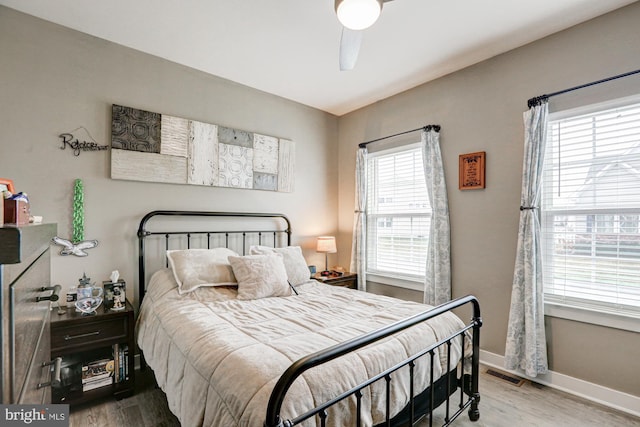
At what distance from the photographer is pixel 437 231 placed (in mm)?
3107

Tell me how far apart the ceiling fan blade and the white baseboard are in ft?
9.43

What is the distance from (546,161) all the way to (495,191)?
444 mm

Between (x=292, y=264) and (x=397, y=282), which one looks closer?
(x=292, y=264)

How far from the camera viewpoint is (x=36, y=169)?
7.55 ft

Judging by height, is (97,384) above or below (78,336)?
below

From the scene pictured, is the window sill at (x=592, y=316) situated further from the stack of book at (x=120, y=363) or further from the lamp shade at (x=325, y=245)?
the stack of book at (x=120, y=363)

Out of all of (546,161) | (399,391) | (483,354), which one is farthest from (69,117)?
(483,354)

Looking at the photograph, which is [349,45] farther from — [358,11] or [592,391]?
[592,391]

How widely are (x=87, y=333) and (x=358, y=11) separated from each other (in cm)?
275

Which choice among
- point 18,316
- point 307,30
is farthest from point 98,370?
point 307,30

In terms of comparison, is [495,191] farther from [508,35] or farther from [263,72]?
[263,72]

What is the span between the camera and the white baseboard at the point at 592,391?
2.11 metres

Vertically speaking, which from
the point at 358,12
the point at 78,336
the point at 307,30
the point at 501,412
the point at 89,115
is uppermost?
the point at 307,30

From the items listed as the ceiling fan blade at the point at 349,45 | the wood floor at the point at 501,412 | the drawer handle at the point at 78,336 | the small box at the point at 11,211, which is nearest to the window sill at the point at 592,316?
the wood floor at the point at 501,412
